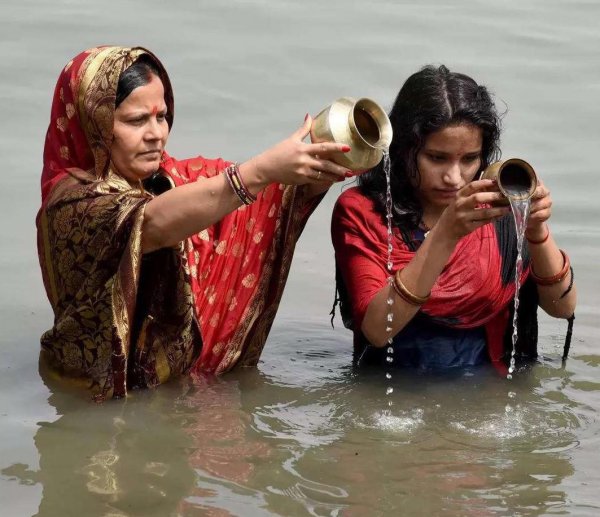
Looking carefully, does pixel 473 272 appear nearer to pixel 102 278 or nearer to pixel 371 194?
pixel 371 194

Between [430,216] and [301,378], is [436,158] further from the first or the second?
[301,378]

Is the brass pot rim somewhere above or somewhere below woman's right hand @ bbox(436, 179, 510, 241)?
above

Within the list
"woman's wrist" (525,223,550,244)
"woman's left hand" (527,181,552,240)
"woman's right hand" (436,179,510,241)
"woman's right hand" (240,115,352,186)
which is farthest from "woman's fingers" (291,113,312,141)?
"woman's wrist" (525,223,550,244)

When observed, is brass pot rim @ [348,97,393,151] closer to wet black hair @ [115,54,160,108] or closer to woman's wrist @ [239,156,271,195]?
woman's wrist @ [239,156,271,195]

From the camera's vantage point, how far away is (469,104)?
4629 millimetres

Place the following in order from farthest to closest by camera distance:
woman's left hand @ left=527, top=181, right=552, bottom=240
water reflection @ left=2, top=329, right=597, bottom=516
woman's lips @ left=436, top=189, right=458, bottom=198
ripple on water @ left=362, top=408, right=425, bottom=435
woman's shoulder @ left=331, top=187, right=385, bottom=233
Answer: woman's shoulder @ left=331, top=187, right=385, bottom=233 < woman's lips @ left=436, top=189, right=458, bottom=198 < ripple on water @ left=362, top=408, right=425, bottom=435 < woman's left hand @ left=527, top=181, right=552, bottom=240 < water reflection @ left=2, top=329, right=597, bottom=516

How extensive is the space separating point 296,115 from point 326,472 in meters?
4.07

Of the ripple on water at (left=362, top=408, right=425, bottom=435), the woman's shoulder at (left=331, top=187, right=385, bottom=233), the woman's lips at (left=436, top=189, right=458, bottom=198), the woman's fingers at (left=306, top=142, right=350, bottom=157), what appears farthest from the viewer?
the woman's shoulder at (left=331, top=187, right=385, bottom=233)

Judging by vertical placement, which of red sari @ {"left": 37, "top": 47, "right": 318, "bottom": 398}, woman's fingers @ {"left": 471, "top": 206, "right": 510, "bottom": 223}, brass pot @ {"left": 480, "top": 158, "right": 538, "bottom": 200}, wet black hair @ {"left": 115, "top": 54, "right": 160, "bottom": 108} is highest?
wet black hair @ {"left": 115, "top": 54, "right": 160, "bottom": 108}

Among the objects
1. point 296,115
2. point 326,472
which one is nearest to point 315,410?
Answer: point 326,472

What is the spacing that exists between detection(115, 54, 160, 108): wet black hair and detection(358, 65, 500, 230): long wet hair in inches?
33.4

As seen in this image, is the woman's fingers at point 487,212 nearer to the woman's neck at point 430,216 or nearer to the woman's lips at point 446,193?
the woman's lips at point 446,193

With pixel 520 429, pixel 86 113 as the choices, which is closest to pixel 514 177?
pixel 520 429

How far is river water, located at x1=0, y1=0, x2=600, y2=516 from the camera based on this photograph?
3961mm
